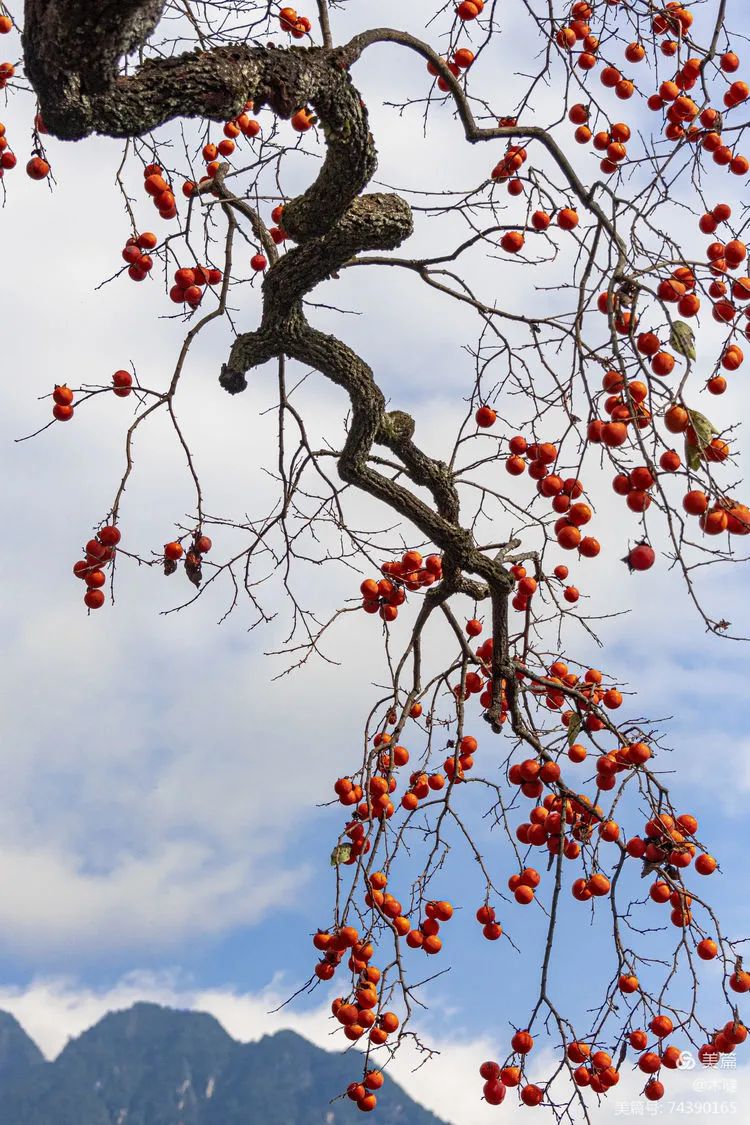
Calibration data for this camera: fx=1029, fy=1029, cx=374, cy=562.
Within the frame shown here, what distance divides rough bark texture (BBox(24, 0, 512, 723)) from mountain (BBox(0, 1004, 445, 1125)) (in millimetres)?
148642

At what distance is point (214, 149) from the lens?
4.45 m

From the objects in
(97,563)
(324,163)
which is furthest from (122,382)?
(324,163)

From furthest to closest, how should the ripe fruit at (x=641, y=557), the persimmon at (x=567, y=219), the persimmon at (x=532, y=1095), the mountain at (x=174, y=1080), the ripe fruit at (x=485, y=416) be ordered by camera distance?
1. the mountain at (x=174, y=1080)
2. the ripe fruit at (x=485, y=416)
3. the persimmon at (x=567, y=219)
4. the persimmon at (x=532, y=1095)
5. the ripe fruit at (x=641, y=557)

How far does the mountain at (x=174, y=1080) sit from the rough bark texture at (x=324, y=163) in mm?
148642

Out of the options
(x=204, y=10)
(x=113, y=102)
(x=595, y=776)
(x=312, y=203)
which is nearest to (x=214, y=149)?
(x=204, y=10)

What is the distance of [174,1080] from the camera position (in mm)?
151250

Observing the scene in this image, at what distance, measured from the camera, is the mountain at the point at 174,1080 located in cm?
14462

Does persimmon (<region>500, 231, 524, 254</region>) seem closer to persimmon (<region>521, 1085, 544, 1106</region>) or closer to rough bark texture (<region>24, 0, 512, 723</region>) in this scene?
rough bark texture (<region>24, 0, 512, 723</region>)

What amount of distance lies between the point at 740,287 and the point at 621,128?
5.26 ft

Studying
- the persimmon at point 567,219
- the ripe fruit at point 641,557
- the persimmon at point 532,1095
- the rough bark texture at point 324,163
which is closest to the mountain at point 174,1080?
the persimmon at point 532,1095

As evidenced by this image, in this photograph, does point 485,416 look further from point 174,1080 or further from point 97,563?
point 174,1080

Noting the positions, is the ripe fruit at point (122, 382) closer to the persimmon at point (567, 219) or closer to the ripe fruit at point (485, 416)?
the ripe fruit at point (485, 416)

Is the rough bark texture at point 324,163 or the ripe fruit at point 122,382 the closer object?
the rough bark texture at point 324,163

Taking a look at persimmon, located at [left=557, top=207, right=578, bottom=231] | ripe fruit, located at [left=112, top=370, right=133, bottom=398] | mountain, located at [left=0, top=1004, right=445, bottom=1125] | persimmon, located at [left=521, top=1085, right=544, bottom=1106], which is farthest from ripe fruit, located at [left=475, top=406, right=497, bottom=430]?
mountain, located at [left=0, top=1004, right=445, bottom=1125]
